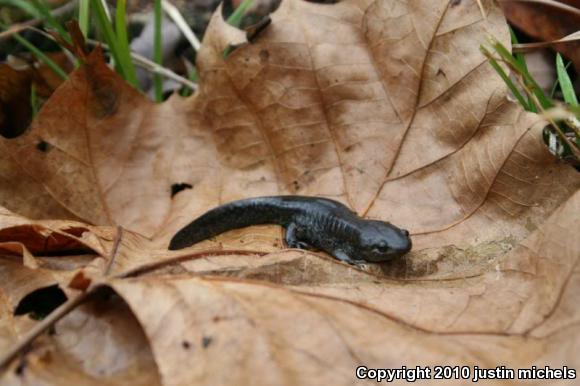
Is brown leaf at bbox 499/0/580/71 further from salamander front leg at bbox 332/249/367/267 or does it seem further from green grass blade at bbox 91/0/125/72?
green grass blade at bbox 91/0/125/72

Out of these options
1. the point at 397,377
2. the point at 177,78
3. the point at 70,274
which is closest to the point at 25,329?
the point at 70,274

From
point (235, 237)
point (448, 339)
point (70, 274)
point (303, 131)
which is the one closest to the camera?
point (448, 339)

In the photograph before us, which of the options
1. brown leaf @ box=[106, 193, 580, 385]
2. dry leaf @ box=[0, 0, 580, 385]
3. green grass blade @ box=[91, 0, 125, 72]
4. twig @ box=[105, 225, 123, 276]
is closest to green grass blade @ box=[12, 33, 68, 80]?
green grass blade @ box=[91, 0, 125, 72]

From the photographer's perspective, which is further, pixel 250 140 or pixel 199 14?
pixel 199 14

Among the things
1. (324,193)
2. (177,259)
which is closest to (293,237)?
(324,193)

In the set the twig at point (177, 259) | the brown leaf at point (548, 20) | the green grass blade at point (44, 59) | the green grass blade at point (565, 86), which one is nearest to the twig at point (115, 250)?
the twig at point (177, 259)

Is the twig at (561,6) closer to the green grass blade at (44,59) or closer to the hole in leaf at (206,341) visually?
the hole in leaf at (206,341)

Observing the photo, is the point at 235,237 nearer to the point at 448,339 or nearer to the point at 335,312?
the point at 335,312

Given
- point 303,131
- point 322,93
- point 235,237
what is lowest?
point 235,237
